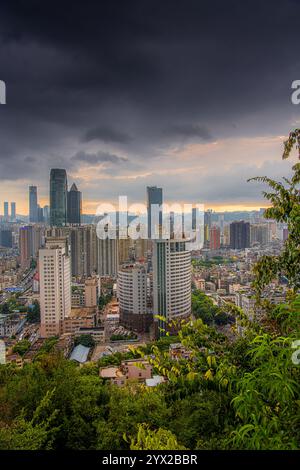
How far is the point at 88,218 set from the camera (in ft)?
44.2

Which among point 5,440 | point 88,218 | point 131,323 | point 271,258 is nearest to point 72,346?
point 131,323

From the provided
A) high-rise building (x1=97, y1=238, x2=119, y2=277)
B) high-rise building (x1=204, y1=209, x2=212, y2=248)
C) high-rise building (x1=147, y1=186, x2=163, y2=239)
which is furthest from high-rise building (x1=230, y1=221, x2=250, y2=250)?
high-rise building (x1=97, y1=238, x2=119, y2=277)

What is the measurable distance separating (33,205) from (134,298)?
4946 millimetres

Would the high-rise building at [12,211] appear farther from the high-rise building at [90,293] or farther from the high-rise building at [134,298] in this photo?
the high-rise building at [134,298]

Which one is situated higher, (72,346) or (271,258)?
(271,258)

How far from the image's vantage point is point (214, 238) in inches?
559

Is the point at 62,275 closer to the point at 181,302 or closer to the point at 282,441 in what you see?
the point at 181,302

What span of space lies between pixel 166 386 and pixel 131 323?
925 cm

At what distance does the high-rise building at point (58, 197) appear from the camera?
45.5 feet

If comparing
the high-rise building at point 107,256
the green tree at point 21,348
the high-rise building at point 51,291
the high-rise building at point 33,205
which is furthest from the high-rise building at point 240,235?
the green tree at point 21,348
